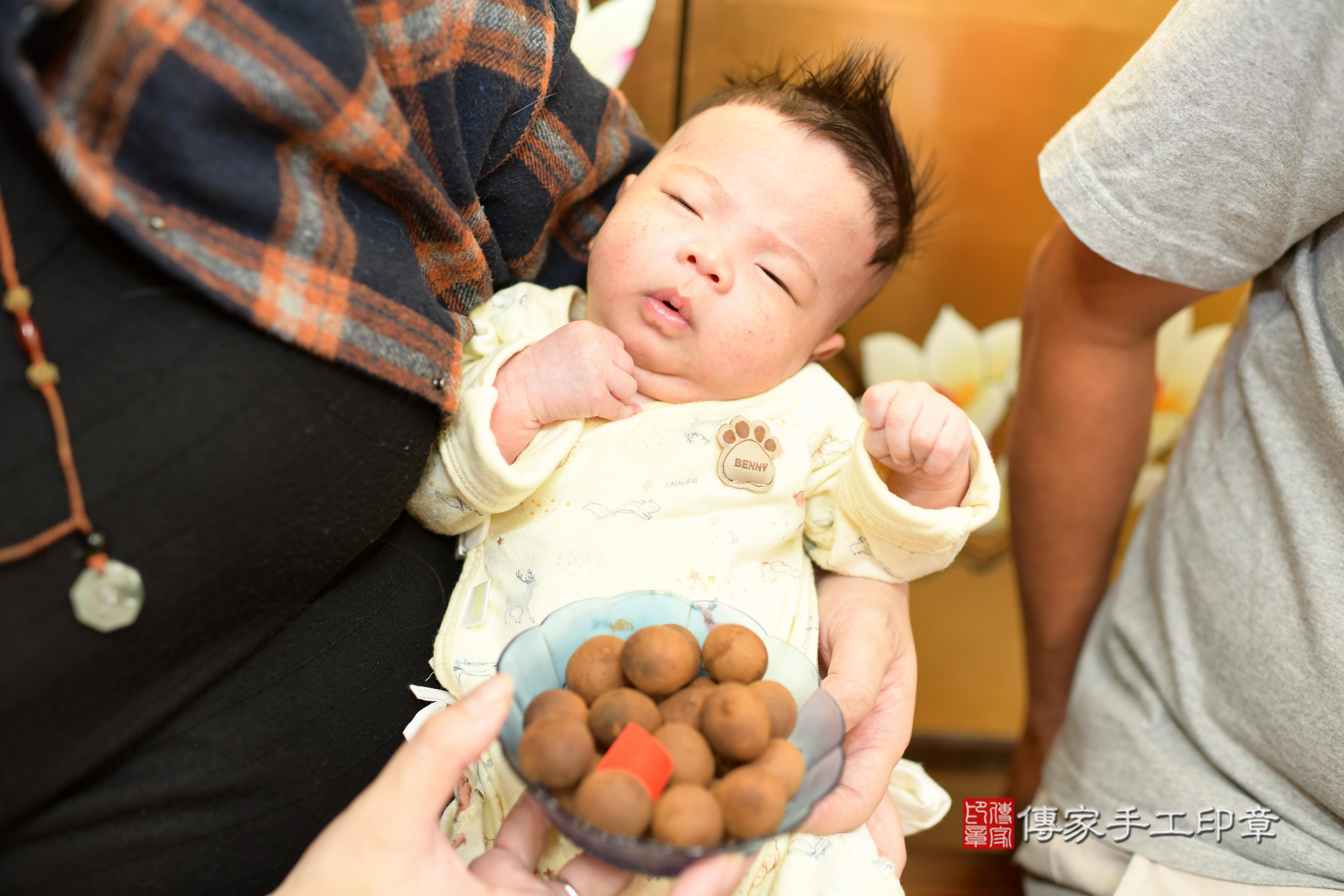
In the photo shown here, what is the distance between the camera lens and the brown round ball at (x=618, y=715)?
62cm

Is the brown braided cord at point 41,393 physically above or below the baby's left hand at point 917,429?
above

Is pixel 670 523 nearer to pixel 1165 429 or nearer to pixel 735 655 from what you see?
pixel 735 655

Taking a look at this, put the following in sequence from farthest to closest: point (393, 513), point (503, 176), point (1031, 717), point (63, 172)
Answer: point (1031, 717)
point (503, 176)
point (393, 513)
point (63, 172)

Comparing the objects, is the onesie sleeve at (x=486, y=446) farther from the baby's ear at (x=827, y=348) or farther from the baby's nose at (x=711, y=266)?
the baby's ear at (x=827, y=348)

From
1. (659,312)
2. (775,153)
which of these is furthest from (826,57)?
(659,312)

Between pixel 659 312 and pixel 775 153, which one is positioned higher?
pixel 775 153

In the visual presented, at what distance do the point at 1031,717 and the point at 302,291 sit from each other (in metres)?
1.34

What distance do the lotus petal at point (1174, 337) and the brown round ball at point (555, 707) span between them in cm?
162

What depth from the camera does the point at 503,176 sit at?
3.00 ft

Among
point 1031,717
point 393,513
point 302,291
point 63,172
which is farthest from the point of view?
point 1031,717

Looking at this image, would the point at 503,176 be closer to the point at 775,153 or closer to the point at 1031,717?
the point at 775,153

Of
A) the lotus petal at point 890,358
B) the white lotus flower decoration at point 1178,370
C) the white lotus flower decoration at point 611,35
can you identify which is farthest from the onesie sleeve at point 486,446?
the white lotus flower decoration at point 1178,370

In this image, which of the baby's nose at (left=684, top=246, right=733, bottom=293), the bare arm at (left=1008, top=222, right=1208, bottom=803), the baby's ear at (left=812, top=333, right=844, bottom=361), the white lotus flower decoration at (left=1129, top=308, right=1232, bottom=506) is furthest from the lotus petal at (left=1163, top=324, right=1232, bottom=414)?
the baby's nose at (left=684, top=246, right=733, bottom=293)

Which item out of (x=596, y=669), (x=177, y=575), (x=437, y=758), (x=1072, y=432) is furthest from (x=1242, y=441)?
(x=177, y=575)
